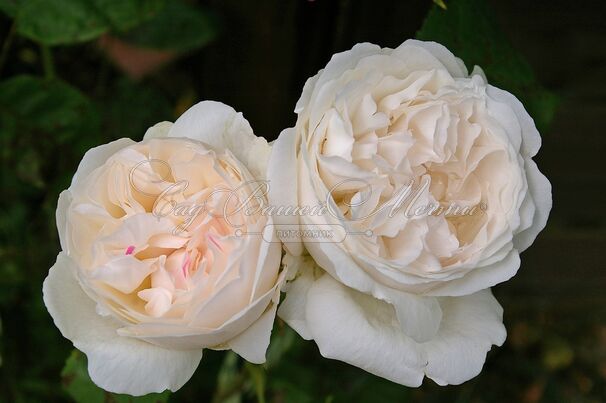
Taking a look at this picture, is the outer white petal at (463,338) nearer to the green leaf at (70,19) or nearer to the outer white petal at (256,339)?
the outer white petal at (256,339)

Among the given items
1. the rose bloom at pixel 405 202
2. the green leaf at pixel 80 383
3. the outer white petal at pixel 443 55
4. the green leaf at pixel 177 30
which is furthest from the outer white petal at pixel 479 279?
the green leaf at pixel 177 30

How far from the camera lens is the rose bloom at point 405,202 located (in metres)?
0.39

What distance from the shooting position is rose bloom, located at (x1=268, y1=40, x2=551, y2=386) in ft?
1.29

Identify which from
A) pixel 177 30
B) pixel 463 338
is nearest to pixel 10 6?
pixel 177 30

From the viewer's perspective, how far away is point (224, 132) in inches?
16.7

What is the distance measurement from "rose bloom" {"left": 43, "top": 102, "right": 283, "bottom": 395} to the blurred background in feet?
0.33

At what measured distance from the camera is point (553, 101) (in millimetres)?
586

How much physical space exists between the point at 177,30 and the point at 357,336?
0.64m

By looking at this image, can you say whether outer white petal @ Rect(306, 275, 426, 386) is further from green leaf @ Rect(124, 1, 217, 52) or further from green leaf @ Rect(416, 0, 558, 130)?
green leaf @ Rect(124, 1, 217, 52)

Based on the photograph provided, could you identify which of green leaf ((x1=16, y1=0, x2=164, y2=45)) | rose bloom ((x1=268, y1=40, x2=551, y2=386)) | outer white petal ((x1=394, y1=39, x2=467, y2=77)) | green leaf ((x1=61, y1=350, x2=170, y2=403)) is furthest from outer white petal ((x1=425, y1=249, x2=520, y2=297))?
green leaf ((x1=16, y1=0, x2=164, y2=45))

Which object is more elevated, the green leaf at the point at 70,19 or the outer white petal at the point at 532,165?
the outer white petal at the point at 532,165

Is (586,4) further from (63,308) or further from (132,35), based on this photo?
(63,308)

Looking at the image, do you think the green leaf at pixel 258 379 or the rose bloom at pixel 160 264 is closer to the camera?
the rose bloom at pixel 160 264

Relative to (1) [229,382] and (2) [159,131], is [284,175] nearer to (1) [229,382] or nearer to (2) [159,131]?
(2) [159,131]
